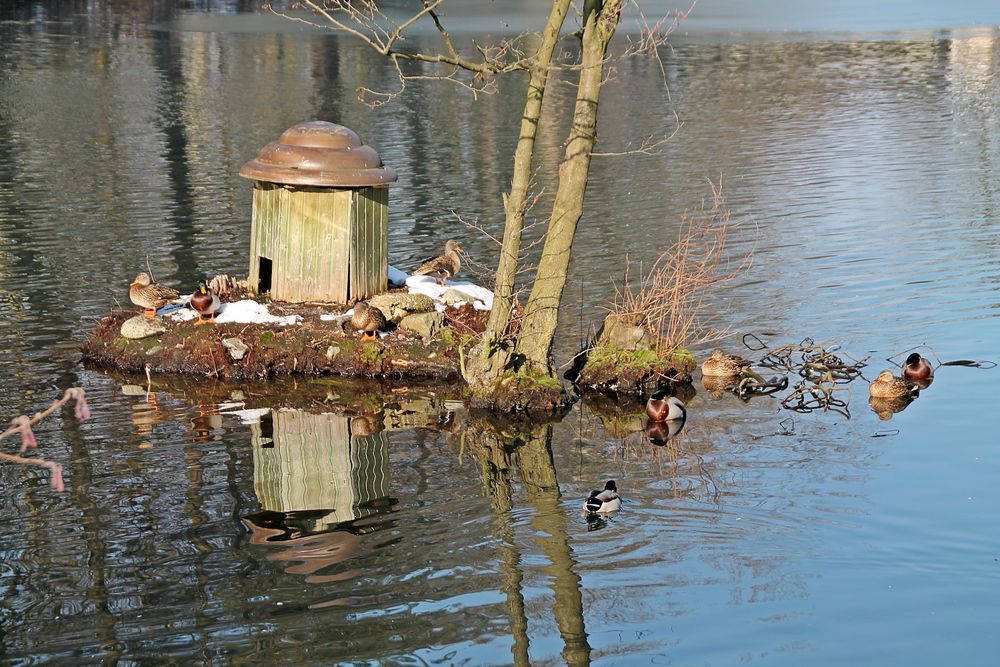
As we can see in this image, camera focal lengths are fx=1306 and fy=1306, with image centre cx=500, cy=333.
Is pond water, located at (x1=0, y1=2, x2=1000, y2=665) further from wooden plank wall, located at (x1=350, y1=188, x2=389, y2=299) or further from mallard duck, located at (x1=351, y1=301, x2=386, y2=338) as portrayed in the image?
wooden plank wall, located at (x1=350, y1=188, x2=389, y2=299)

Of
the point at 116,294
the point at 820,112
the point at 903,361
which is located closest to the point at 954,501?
the point at 903,361

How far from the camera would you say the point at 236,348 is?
15188 millimetres

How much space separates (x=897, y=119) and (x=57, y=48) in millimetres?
31804

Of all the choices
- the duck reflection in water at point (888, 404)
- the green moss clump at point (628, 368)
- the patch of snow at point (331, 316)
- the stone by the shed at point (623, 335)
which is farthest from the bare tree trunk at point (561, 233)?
the duck reflection in water at point (888, 404)

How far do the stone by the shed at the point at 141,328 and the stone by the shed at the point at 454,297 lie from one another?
340cm

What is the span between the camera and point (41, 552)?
10023 millimetres

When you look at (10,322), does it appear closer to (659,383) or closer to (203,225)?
(203,225)

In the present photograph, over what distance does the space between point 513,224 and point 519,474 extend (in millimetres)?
2999

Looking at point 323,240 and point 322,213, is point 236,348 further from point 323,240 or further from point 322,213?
point 322,213

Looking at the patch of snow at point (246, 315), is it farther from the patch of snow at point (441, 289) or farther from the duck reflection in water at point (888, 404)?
the duck reflection in water at point (888, 404)

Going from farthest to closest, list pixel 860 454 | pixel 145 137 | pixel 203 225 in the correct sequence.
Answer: pixel 145 137, pixel 203 225, pixel 860 454

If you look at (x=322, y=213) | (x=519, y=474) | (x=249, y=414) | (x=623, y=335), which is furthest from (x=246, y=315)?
(x=519, y=474)

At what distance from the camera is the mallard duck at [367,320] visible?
1496cm

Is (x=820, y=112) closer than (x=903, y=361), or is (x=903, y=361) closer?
(x=903, y=361)
